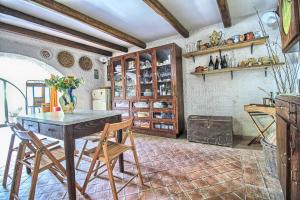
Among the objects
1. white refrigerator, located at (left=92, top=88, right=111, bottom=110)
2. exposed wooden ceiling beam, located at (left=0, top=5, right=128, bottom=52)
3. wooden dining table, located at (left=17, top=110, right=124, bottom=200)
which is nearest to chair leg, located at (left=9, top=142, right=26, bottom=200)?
wooden dining table, located at (left=17, top=110, right=124, bottom=200)

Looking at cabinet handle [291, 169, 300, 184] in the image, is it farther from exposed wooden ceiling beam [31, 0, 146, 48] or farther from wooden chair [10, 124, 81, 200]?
exposed wooden ceiling beam [31, 0, 146, 48]

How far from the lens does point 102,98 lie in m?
4.80

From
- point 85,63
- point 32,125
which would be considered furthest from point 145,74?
point 32,125

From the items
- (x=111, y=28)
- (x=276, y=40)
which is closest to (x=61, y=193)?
(x=111, y=28)

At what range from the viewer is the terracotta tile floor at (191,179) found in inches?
61.7

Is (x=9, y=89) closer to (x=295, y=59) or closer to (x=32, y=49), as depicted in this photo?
(x=32, y=49)

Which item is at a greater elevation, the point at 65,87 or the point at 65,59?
the point at 65,59

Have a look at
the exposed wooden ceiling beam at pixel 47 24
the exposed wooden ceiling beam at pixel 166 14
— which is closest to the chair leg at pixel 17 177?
the exposed wooden ceiling beam at pixel 47 24

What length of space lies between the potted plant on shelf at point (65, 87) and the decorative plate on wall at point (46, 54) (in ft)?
8.56

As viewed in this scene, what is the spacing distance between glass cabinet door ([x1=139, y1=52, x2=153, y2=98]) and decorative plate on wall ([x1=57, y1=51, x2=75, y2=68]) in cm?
214

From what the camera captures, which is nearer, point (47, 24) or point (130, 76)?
point (47, 24)

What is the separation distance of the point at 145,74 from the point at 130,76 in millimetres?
470

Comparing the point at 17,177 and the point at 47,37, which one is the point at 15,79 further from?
the point at 17,177

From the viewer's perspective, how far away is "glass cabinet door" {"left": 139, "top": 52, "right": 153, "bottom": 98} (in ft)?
12.8
